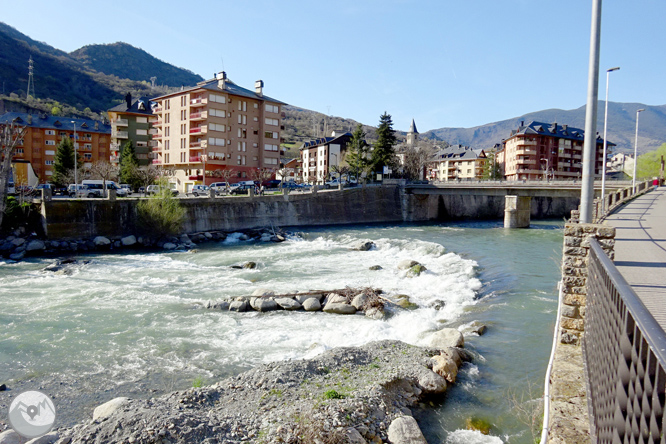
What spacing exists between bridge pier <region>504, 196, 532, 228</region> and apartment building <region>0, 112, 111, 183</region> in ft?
239

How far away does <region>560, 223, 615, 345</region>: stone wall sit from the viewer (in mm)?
8355

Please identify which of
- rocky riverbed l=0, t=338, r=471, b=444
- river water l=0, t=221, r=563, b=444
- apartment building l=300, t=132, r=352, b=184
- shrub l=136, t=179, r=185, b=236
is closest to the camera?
rocky riverbed l=0, t=338, r=471, b=444

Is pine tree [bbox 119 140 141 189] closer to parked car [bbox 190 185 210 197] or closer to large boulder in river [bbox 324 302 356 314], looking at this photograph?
parked car [bbox 190 185 210 197]

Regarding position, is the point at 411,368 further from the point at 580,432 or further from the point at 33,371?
the point at 33,371

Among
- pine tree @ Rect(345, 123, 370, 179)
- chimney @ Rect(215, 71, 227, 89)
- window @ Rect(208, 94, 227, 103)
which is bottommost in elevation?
pine tree @ Rect(345, 123, 370, 179)

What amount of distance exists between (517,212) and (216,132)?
43.4m

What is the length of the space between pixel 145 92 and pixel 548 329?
626 ft

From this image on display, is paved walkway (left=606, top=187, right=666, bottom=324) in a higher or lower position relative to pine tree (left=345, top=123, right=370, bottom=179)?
lower

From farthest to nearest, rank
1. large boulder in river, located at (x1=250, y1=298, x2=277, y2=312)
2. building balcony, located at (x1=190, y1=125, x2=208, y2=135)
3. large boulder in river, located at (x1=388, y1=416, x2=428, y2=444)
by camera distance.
Result: building balcony, located at (x1=190, y1=125, x2=208, y2=135) < large boulder in river, located at (x1=250, y1=298, x2=277, y2=312) < large boulder in river, located at (x1=388, y1=416, x2=428, y2=444)

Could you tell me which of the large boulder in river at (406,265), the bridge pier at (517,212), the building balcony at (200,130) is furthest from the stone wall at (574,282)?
the building balcony at (200,130)

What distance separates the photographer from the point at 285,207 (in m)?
50.8

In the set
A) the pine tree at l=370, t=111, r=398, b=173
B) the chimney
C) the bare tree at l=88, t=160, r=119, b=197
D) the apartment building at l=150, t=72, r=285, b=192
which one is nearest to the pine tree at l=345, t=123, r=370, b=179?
the pine tree at l=370, t=111, r=398, b=173

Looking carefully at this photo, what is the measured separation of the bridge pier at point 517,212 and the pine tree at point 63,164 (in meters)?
61.1

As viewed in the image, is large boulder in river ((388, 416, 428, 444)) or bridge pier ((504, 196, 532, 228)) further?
bridge pier ((504, 196, 532, 228))
